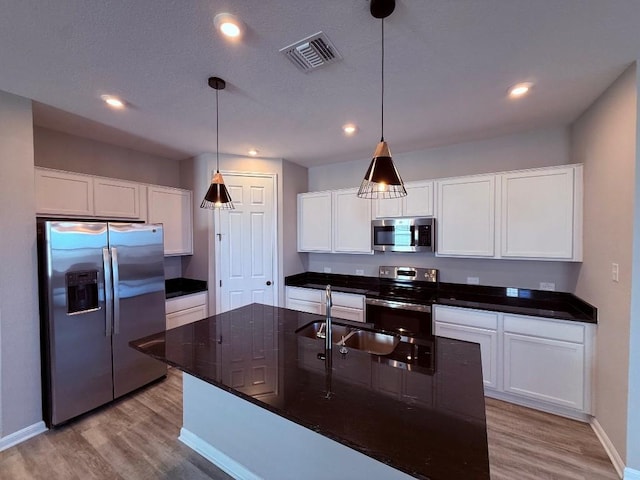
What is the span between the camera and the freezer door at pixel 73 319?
89.7 inches

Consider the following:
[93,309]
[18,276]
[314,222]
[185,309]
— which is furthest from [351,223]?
[18,276]

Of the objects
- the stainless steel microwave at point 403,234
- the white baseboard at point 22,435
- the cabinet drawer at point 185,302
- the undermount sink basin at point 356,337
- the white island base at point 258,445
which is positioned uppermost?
the stainless steel microwave at point 403,234

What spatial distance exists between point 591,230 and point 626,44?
4.53 ft

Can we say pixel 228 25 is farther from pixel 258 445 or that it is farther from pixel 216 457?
pixel 216 457

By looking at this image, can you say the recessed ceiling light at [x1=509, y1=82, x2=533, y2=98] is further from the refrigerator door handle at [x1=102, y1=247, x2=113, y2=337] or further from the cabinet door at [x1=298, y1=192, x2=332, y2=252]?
the refrigerator door handle at [x1=102, y1=247, x2=113, y2=337]

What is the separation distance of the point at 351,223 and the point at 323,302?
1.12m

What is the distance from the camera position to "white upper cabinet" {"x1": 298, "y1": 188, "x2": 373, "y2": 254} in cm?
367

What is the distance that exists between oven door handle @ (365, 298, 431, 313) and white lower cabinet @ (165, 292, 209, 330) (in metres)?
2.14

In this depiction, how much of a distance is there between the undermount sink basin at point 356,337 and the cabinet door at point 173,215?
7.85ft

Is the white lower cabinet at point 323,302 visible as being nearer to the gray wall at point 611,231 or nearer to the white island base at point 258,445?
the white island base at point 258,445

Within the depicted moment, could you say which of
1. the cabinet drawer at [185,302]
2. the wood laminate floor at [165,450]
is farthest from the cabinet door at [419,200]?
the cabinet drawer at [185,302]

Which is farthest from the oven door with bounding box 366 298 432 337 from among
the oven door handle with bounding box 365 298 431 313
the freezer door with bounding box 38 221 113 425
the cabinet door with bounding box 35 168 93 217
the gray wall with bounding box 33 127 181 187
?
the gray wall with bounding box 33 127 181 187

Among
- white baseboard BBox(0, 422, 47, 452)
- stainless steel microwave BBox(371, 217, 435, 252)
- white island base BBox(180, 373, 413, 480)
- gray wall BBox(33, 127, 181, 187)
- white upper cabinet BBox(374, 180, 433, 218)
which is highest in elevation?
gray wall BBox(33, 127, 181, 187)

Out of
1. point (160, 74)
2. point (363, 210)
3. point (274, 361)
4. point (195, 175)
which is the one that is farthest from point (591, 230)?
point (195, 175)
